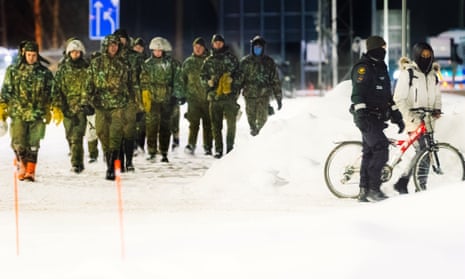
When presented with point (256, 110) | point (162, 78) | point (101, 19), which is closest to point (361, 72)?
point (162, 78)

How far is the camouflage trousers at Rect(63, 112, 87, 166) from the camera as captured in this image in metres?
15.9

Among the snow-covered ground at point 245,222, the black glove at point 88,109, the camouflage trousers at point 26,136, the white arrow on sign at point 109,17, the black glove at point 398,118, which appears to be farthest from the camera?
the white arrow on sign at point 109,17

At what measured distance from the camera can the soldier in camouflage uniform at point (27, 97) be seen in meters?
14.6

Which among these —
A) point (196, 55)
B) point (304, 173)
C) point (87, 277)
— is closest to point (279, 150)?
point (304, 173)

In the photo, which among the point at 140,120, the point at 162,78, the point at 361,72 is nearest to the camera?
the point at 361,72

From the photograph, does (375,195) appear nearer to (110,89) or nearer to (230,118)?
(110,89)

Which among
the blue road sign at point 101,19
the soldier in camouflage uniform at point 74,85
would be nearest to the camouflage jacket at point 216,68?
the soldier in camouflage uniform at point 74,85

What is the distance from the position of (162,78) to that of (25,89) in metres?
3.72

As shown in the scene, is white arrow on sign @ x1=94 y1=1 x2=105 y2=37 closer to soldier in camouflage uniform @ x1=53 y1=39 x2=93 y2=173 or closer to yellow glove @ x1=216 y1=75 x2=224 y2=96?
yellow glove @ x1=216 y1=75 x2=224 y2=96

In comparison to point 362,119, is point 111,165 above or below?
below

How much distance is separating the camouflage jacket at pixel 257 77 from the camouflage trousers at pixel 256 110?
13cm

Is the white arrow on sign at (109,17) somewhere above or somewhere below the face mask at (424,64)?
above

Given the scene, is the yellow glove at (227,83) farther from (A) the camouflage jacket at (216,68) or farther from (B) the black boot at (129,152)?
(B) the black boot at (129,152)

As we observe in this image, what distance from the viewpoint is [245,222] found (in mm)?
9336
